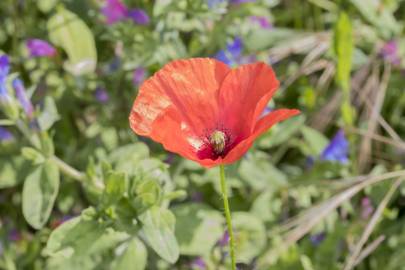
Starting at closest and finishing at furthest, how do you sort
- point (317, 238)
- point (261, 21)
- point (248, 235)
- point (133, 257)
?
point (133, 257)
point (248, 235)
point (317, 238)
point (261, 21)

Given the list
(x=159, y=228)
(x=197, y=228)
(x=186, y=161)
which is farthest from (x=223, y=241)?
(x=159, y=228)

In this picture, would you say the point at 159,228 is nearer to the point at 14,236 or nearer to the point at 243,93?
the point at 243,93

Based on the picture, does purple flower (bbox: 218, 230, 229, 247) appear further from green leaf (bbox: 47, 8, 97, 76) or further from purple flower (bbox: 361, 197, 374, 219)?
green leaf (bbox: 47, 8, 97, 76)

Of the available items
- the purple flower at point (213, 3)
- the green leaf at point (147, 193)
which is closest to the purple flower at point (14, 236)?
the green leaf at point (147, 193)

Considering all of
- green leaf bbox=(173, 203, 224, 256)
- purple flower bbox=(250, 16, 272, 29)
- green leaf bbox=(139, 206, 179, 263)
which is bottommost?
green leaf bbox=(173, 203, 224, 256)

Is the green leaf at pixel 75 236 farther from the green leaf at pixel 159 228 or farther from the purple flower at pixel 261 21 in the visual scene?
the purple flower at pixel 261 21

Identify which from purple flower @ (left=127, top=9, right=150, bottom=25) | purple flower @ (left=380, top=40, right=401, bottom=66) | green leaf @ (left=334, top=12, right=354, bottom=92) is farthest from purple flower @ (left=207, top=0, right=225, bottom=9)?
purple flower @ (left=380, top=40, right=401, bottom=66)
